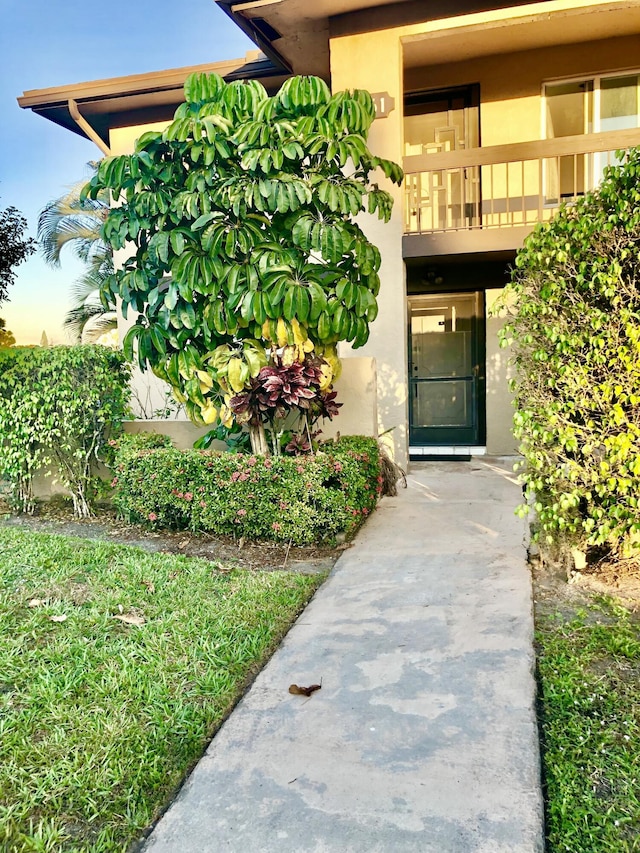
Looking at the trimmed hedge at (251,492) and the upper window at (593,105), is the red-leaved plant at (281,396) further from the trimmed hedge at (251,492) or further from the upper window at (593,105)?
the upper window at (593,105)

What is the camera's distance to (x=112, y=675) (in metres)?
2.82

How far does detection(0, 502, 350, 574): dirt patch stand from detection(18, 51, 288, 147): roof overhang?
19.6 ft

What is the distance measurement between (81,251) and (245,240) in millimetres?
11609

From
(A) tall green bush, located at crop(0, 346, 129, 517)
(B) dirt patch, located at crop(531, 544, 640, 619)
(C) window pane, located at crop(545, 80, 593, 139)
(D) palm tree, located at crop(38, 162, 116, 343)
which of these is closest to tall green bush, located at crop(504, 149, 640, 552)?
(B) dirt patch, located at crop(531, 544, 640, 619)

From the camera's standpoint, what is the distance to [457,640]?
3086 millimetres

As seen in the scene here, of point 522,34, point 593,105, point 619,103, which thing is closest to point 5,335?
point 522,34

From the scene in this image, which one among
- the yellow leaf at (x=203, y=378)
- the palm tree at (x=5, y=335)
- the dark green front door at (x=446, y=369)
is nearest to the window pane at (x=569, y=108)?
the dark green front door at (x=446, y=369)

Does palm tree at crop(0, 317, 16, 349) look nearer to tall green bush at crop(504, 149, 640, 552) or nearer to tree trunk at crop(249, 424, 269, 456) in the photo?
tree trunk at crop(249, 424, 269, 456)

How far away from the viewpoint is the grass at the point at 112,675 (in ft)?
6.63

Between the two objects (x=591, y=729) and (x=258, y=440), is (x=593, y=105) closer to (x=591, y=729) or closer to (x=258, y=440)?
(x=258, y=440)

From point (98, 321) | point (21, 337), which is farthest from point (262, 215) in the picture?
point (98, 321)

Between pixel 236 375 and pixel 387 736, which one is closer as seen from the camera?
pixel 387 736

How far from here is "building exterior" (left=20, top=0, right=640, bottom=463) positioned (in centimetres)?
675

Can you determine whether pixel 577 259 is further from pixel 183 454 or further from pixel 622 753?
pixel 183 454
